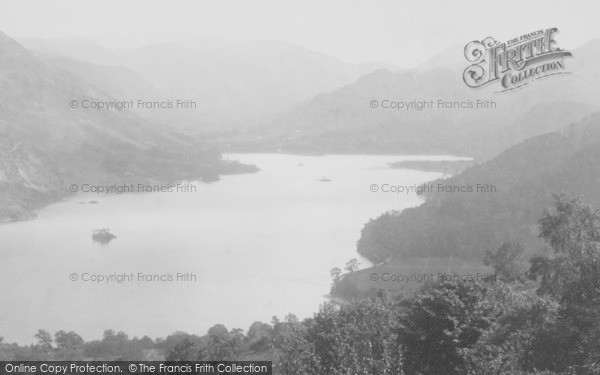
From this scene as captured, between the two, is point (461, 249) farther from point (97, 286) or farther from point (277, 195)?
point (277, 195)

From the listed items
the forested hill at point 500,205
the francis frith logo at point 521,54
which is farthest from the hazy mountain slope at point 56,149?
the francis frith logo at point 521,54

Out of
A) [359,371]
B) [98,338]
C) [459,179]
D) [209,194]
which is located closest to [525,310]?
[359,371]

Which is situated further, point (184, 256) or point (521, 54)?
point (184, 256)

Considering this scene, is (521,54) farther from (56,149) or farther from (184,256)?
(56,149)

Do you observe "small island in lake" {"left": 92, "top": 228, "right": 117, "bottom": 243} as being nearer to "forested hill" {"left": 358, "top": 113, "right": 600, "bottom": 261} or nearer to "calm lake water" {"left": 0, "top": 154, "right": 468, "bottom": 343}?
"calm lake water" {"left": 0, "top": 154, "right": 468, "bottom": 343}

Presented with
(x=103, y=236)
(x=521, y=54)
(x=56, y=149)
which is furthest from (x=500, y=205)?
(x=56, y=149)

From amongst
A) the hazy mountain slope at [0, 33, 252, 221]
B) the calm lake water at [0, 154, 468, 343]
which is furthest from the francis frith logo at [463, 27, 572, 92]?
the hazy mountain slope at [0, 33, 252, 221]
